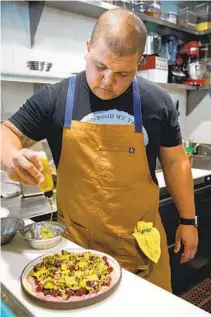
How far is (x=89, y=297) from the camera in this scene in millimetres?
747

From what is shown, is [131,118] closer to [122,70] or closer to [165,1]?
[122,70]

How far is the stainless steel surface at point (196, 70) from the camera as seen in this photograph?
2893mm

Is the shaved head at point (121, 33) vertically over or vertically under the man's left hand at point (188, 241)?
over

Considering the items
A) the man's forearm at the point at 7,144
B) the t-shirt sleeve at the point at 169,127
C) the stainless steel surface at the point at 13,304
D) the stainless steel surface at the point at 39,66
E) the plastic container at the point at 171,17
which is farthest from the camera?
the plastic container at the point at 171,17

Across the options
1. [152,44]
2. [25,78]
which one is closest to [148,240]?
[25,78]

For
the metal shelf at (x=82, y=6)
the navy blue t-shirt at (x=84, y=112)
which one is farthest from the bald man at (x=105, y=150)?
the metal shelf at (x=82, y=6)

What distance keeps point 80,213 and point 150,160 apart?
37 centimetres

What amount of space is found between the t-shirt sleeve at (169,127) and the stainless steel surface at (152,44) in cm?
157

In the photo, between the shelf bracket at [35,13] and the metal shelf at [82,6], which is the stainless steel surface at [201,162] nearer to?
the metal shelf at [82,6]

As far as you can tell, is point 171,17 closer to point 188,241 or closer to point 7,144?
point 188,241

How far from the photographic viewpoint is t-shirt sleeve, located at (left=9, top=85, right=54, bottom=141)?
46.9 inches

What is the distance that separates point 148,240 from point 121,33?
76cm

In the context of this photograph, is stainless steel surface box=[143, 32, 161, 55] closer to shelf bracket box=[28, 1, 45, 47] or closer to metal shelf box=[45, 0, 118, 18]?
metal shelf box=[45, 0, 118, 18]

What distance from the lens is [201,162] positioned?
2.94 metres
